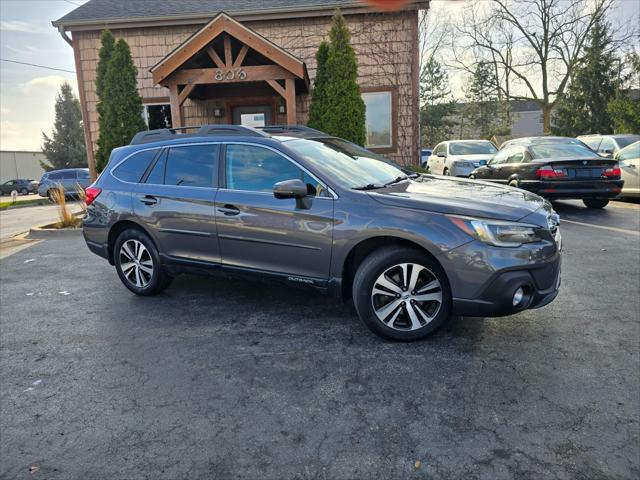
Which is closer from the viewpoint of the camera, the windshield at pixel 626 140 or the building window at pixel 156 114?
the windshield at pixel 626 140

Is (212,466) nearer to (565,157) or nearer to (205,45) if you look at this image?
(565,157)

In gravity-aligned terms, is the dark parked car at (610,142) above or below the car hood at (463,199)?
above

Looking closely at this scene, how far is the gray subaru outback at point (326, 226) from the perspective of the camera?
335 centimetres

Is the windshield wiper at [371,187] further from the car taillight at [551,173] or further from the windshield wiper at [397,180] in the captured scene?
the car taillight at [551,173]

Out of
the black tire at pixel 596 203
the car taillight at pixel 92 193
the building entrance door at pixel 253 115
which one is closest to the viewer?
the car taillight at pixel 92 193

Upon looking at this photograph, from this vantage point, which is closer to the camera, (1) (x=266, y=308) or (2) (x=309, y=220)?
(2) (x=309, y=220)

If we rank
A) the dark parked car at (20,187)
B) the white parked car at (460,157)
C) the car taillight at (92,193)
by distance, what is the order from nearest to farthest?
the car taillight at (92,193) < the white parked car at (460,157) < the dark parked car at (20,187)

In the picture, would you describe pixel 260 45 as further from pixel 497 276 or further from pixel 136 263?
pixel 497 276

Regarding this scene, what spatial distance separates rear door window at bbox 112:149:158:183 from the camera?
4992 mm

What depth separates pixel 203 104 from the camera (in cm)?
1371

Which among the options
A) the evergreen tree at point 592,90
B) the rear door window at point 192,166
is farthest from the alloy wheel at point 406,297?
the evergreen tree at point 592,90

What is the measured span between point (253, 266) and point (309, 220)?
76 centimetres

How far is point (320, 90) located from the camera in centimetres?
1140

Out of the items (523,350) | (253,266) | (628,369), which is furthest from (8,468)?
(628,369)
